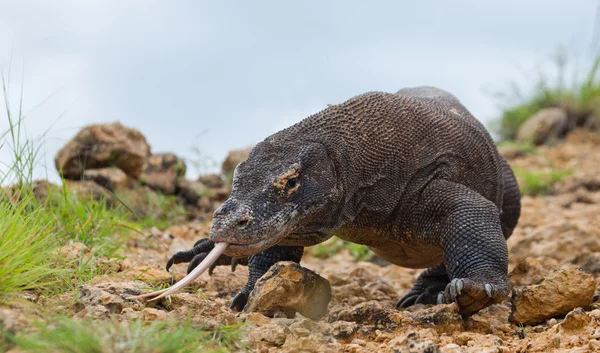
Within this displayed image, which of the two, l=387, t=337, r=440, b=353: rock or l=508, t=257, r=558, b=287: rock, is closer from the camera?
l=387, t=337, r=440, b=353: rock

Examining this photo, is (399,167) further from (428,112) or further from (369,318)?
(369,318)

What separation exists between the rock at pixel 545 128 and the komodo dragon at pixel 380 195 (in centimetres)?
952

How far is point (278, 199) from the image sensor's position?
337 cm

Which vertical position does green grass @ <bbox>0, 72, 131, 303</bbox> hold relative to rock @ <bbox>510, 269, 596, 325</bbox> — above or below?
above

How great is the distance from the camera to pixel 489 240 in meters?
3.79

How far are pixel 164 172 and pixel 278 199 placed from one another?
5.70 meters

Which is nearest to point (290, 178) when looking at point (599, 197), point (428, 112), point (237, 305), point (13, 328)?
point (237, 305)

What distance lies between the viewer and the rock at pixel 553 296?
368 centimetres

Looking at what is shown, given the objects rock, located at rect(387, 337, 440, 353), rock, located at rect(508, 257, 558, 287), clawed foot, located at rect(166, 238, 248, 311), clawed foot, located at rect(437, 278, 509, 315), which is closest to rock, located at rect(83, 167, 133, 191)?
clawed foot, located at rect(166, 238, 248, 311)

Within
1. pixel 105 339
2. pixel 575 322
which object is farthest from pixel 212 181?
pixel 105 339

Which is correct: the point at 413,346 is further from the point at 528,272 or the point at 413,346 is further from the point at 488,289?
the point at 528,272

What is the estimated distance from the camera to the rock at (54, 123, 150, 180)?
7391mm

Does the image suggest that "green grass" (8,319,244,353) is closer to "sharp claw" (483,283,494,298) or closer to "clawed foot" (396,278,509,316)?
"clawed foot" (396,278,509,316)

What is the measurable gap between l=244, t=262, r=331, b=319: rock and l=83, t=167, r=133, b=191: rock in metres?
4.23
